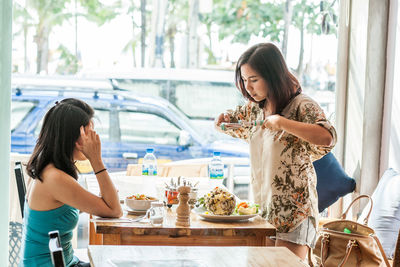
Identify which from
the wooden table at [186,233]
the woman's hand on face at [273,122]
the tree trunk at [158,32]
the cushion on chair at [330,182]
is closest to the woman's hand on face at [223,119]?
the woman's hand on face at [273,122]

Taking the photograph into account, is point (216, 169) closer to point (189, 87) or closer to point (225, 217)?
point (225, 217)

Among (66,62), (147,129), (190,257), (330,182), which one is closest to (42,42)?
(66,62)

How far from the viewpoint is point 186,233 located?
191cm

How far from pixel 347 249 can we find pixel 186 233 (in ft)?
2.08

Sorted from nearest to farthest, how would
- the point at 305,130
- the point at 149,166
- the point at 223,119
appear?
the point at 305,130, the point at 223,119, the point at 149,166

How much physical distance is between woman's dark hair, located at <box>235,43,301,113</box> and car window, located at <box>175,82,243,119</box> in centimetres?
263

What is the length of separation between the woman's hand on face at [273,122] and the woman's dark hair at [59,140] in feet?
2.22

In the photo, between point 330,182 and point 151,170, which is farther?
point 330,182

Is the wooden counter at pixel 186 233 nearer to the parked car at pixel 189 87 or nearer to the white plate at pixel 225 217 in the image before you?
the white plate at pixel 225 217

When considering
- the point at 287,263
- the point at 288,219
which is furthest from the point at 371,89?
the point at 287,263

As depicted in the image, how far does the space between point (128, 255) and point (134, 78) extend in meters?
3.23

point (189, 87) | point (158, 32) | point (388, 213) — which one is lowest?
point (388, 213)

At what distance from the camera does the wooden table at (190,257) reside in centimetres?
144

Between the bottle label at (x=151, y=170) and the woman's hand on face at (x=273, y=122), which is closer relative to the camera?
the woman's hand on face at (x=273, y=122)
